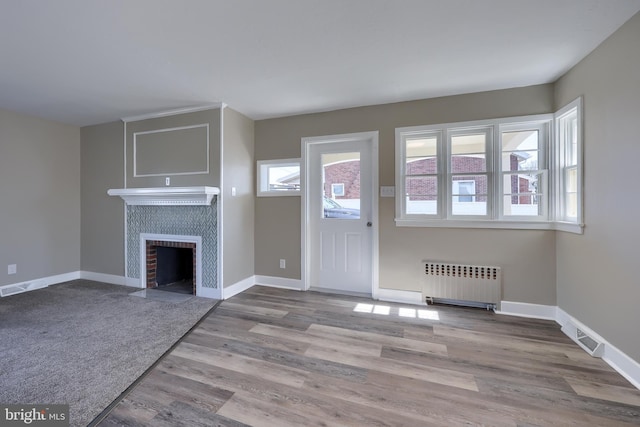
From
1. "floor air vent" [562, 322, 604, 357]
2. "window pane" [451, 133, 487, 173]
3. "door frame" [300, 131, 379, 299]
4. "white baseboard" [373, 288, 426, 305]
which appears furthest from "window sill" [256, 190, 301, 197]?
"floor air vent" [562, 322, 604, 357]

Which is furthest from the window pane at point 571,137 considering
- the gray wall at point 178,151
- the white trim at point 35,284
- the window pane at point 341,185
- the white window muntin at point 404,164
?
the white trim at point 35,284

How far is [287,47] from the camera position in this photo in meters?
2.20

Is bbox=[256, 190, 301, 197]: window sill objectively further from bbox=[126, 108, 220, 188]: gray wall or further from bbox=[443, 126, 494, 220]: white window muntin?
bbox=[443, 126, 494, 220]: white window muntin

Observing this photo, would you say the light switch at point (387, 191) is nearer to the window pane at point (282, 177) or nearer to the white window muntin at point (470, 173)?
the white window muntin at point (470, 173)

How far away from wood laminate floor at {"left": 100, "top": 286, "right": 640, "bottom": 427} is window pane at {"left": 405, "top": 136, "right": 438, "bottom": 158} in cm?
193

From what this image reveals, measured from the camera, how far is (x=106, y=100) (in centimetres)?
330

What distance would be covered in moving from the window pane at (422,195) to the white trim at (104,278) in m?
4.12

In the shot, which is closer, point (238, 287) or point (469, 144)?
point (469, 144)

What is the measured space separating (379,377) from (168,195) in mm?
3274

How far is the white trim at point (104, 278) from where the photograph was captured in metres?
4.15

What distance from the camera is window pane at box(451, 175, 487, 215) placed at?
3.12 metres

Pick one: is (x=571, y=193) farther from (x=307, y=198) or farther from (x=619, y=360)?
(x=307, y=198)

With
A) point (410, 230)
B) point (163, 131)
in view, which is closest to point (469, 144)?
point (410, 230)

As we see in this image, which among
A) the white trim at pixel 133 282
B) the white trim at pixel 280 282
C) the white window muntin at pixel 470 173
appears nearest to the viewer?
the white window muntin at pixel 470 173
